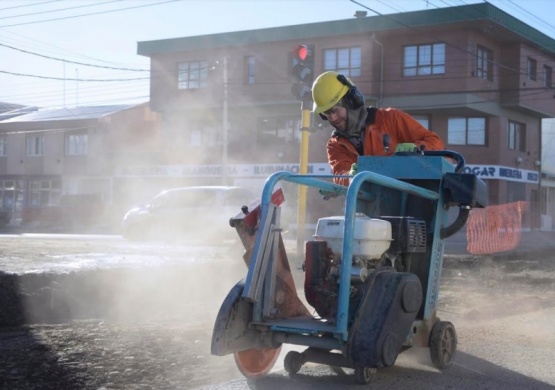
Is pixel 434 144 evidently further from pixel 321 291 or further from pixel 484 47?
pixel 484 47

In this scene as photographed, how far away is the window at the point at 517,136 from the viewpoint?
3703 centimetres

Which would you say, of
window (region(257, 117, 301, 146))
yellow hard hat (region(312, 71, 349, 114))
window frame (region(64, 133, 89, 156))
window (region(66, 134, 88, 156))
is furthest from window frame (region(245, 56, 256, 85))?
yellow hard hat (region(312, 71, 349, 114))

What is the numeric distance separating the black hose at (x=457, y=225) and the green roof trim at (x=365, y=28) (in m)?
28.4

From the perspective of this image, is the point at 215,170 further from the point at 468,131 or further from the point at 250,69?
the point at 468,131

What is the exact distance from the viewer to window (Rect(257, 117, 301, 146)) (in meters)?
37.1

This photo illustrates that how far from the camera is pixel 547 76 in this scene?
3859 cm

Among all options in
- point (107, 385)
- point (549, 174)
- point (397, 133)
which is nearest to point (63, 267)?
point (107, 385)

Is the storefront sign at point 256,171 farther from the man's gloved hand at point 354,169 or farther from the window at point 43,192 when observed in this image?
the man's gloved hand at point 354,169

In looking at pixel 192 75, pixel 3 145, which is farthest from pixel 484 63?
pixel 3 145

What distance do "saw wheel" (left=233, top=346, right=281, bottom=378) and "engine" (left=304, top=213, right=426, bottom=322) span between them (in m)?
0.57

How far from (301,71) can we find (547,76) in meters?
31.7

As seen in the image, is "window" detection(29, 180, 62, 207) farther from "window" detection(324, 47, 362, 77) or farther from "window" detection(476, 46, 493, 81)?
"window" detection(476, 46, 493, 81)

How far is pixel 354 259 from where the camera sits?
4328 millimetres

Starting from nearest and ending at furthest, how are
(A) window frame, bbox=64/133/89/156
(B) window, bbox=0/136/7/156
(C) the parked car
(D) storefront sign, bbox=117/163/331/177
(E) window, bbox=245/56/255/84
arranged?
(C) the parked car, (D) storefront sign, bbox=117/163/331/177, (E) window, bbox=245/56/255/84, (A) window frame, bbox=64/133/89/156, (B) window, bbox=0/136/7/156
